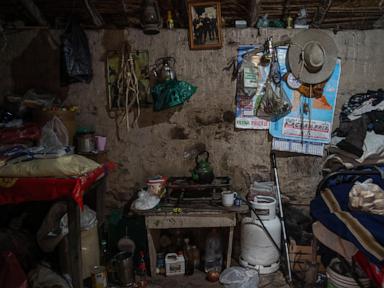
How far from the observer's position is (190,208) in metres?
3.01

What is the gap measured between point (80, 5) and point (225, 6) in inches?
57.6

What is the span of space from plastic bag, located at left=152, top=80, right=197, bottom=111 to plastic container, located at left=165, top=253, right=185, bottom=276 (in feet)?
5.12

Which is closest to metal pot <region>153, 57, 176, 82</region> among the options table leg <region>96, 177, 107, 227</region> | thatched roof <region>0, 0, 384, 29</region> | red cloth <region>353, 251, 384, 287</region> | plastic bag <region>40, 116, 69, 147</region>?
thatched roof <region>0, 0, 384, 29</region>

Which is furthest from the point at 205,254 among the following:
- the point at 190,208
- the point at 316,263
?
the point at 316,263

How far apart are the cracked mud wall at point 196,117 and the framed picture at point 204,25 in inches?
3.8

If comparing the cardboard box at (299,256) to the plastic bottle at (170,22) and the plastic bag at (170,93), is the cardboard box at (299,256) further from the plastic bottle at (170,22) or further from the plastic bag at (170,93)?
the plastic bottle at (170,22)

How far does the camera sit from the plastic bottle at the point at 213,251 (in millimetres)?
3264

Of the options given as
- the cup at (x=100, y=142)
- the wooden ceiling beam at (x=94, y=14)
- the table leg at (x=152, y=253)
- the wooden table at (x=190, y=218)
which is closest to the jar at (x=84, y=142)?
the cup at (x=100, y=142)

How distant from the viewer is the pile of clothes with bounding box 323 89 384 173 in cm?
317

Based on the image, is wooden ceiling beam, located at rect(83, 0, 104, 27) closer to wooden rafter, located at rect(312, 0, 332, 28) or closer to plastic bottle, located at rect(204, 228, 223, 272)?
wooden rafter, located at rect(312, 0, 332, 28)

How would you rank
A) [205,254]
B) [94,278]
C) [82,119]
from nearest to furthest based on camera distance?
[94,278]
[205,254]
[82,119]

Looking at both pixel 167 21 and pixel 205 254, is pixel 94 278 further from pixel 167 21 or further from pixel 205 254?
pixel 167 21

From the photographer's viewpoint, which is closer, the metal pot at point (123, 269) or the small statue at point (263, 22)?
the metal pot at point (123, 269)

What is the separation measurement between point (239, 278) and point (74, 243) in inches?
60.8
